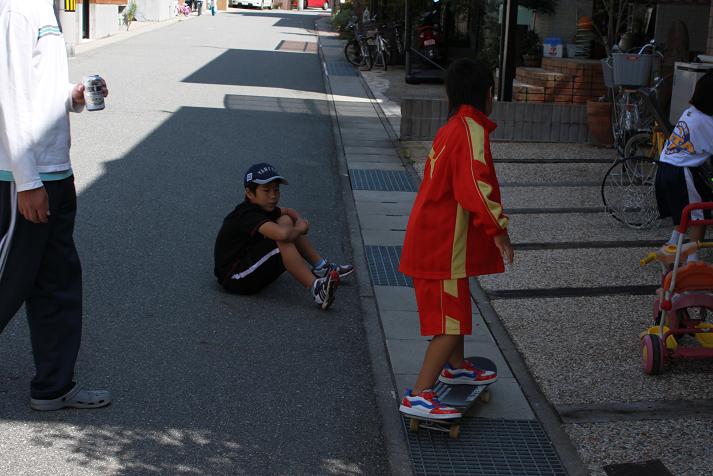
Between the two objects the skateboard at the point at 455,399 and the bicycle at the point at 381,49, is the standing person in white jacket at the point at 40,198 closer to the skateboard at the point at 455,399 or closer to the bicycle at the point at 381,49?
the skateboard at the point at 455,399

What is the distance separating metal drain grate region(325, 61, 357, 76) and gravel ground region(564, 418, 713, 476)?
18.3 m

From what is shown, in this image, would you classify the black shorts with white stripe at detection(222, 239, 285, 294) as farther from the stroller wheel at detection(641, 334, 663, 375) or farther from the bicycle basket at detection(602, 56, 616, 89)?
the bicycle basket at detection(602, 56, 616, 89)

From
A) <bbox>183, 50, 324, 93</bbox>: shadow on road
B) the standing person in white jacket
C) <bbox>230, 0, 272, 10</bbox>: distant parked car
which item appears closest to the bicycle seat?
the standing person in white jacket

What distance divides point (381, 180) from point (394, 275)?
350 cm

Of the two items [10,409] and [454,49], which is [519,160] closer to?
[10,409]

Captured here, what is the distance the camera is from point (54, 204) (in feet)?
13.8

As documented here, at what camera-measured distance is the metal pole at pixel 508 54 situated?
43.4 ft

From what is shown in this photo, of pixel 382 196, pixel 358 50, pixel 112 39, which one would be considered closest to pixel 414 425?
pixel 382 196

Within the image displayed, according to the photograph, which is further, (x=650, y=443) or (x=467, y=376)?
(x=467, y=376)

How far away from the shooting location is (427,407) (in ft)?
14.2

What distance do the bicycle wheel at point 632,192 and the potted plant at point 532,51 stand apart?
30.5 feet

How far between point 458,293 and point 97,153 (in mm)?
7523

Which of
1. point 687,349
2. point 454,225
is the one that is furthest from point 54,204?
point 687,349

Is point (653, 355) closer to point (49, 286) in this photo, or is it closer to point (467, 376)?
point (467, 376)
